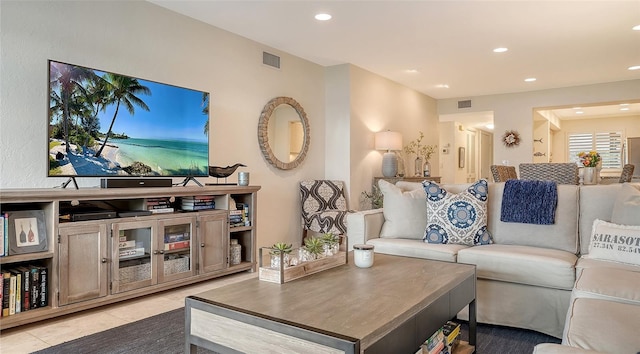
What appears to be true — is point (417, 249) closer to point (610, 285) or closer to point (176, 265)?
point (610, 285)

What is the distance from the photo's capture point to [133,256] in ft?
9.78

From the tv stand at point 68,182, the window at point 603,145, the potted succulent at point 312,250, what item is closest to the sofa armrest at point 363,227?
the potted succulent at point 312,250

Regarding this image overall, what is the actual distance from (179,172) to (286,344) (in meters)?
2.55

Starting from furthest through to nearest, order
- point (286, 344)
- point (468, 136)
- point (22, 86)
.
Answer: point (468, 136) → point (22, 86) → point (286, 344)

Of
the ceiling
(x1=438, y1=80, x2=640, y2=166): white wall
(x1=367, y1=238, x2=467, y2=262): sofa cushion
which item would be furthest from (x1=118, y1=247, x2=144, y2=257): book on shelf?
(x1=438, y1=80, x2=640, y2=166): white wall

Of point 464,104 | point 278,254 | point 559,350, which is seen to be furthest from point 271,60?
point 464,104

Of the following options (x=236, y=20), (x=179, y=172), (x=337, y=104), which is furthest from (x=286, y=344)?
(x=337, y=104)

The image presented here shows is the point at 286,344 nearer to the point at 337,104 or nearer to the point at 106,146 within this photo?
the point at 106,146

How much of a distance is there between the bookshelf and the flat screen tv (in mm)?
260

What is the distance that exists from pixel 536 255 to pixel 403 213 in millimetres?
1018

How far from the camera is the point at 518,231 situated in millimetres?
2893

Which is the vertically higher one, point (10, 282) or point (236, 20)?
point (236, 20)

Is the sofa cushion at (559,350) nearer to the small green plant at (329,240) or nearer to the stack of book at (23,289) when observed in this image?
the small green plant at (329,240)

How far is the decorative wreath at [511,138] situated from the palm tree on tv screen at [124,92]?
249 inches
